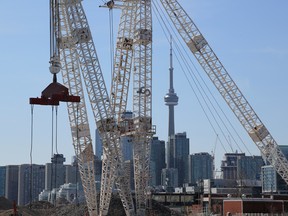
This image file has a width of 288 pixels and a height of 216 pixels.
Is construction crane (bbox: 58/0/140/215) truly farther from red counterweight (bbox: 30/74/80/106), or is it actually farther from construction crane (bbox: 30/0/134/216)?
red counterweight (bbox: 30/74/80/106)

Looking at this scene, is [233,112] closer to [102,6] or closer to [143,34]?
[143,34]

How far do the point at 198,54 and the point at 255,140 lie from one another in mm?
16859

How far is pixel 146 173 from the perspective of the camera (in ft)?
363

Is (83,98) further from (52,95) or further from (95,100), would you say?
(52,95)

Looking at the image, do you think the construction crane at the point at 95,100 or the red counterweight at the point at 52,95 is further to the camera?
the construction crane at the point at 95,100

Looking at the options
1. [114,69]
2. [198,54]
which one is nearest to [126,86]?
[114,69]

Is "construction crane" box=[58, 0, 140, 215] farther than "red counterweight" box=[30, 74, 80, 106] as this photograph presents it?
Yes

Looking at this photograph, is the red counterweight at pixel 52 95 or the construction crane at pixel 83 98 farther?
the construction crane at pixel 83 98

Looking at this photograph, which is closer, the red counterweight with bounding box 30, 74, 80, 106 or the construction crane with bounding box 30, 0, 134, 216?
the red counterweight with bounding box 30, 74, 80, 106

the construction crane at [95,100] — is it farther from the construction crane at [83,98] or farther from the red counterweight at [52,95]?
the red counterweight at [52,95]

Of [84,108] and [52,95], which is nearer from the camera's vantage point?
[52,95]

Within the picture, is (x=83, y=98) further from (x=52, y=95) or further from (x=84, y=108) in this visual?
(x=52, y=95)

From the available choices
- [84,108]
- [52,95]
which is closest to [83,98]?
[84,108]

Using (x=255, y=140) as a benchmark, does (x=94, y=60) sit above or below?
above
